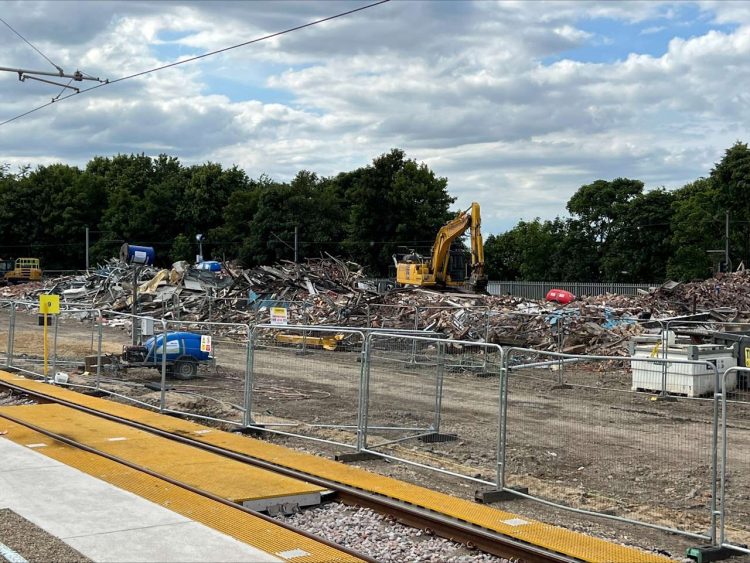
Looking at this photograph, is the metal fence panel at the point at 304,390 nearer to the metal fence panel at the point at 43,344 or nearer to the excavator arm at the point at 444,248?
the metal fence panel at the point at 43,344

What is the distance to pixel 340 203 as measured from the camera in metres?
92.9

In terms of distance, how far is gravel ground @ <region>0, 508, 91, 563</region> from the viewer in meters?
6.87

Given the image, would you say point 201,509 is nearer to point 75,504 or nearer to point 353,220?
point 75,504

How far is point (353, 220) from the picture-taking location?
81.8 metres

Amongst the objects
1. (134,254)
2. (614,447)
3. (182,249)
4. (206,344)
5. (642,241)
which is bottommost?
(614,447)

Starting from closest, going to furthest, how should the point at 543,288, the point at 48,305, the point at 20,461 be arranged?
the point at 20,461
the point at 48,305
the point at 543,288

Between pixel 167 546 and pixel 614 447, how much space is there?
4.65 meters

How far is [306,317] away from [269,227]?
4822 cm

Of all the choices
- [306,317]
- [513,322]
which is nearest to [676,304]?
[513,322]

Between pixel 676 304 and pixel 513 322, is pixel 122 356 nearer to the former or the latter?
pixel 513 322

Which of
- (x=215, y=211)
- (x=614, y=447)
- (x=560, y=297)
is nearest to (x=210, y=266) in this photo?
(x=560, y=297)

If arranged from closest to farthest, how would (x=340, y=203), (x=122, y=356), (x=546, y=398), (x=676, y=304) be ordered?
(x=546, y=398) → (x=122, y=356) → (x=676, y=304) → (x=340, y=203)

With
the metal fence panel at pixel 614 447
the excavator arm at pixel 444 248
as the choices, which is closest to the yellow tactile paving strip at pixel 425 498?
the metal fence panel at pixel 614 447

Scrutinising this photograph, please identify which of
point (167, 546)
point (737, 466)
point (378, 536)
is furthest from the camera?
point (737, 466)
